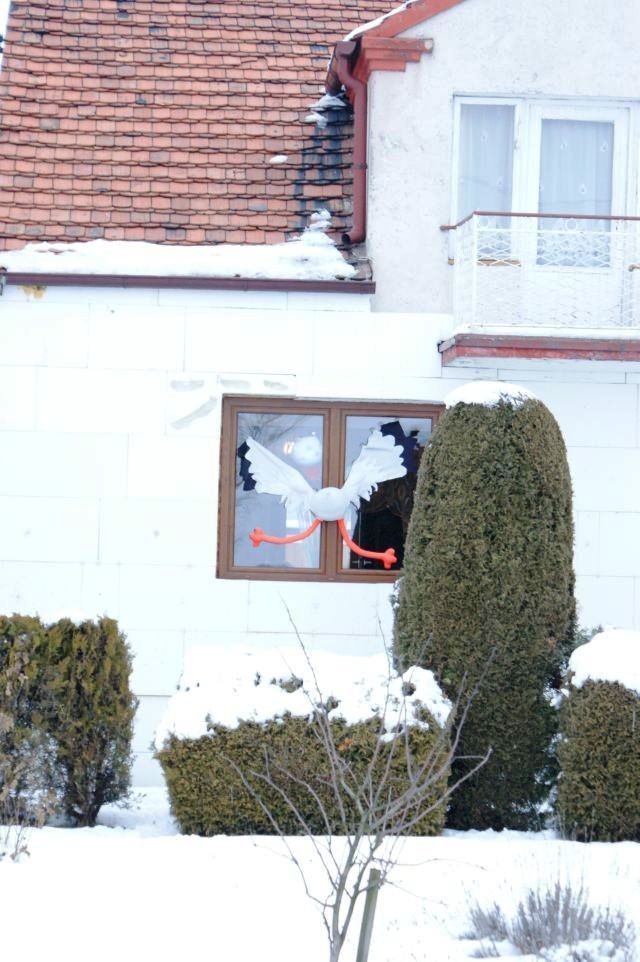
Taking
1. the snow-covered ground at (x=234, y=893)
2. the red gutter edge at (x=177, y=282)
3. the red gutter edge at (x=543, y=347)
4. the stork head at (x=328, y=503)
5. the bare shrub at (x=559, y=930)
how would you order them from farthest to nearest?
1. the stork head at (x=328, y=503)
2. the red gutter edge at (x=177, y=282)
3. the red gutter edge at (x=543, y=347)
4. the snow-covered ground at (x=234, y=893)
5. the bare shrub at (x=559, y=930)

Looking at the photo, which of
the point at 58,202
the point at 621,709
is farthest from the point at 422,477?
the point at 58,202

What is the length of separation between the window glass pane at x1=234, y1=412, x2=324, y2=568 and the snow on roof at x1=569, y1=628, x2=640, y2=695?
9.74 feet

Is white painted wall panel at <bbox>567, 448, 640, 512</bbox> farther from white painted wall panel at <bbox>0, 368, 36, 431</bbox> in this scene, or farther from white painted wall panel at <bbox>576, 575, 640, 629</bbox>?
white painted wall panel at <bbox>0, 368, 36, 431</bbox>

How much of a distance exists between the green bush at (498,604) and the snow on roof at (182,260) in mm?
2480

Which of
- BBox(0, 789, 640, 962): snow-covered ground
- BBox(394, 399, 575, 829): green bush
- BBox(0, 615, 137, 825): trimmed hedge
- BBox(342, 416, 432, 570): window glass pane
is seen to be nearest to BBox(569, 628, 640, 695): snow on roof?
BBox(394, 399, 575, 829): green bush

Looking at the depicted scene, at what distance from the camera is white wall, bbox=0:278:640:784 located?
927 centimetres

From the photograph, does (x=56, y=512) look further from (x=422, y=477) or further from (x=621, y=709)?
(x=621, y=709)

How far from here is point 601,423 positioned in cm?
955

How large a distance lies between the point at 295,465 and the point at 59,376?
186 centimetres

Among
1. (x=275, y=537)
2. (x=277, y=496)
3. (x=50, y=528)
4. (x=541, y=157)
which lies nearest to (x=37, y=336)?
(x=50, y=528)

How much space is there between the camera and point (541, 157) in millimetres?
9727

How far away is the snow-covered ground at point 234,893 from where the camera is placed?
504 cm

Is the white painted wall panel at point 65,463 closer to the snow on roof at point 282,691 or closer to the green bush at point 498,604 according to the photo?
the snow on roof at point 282,691

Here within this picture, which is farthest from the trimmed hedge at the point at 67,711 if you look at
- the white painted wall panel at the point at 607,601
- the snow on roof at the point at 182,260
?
the white painted wall panel at the point at 607,601
